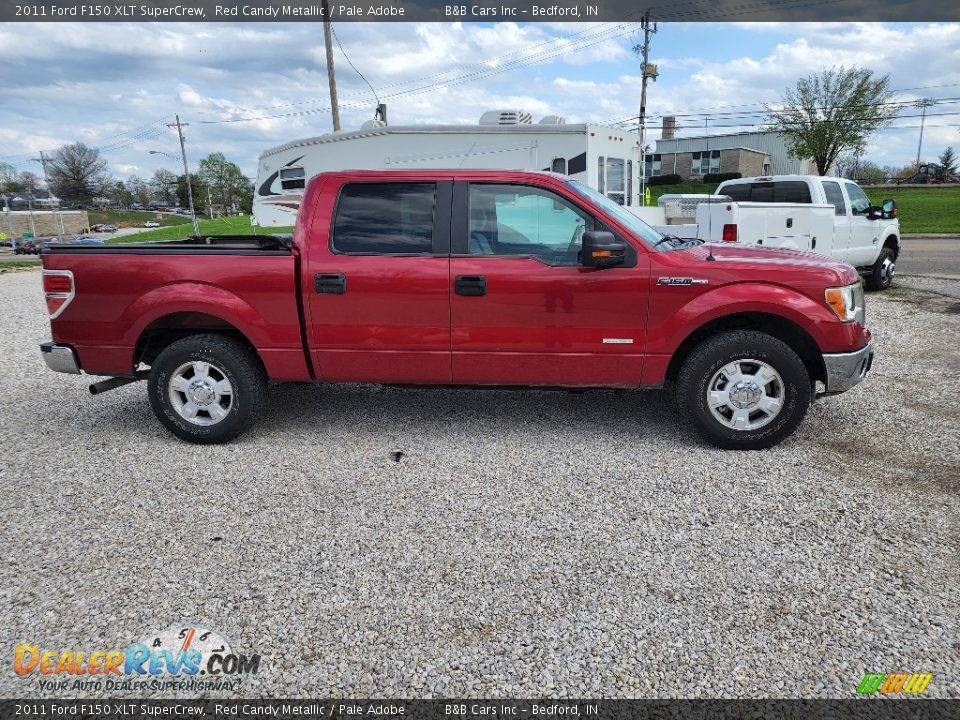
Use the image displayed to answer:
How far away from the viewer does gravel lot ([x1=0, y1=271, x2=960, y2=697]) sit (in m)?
2.39

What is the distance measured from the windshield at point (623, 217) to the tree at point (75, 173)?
366 feet

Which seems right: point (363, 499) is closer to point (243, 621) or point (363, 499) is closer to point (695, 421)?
point (243, 621)

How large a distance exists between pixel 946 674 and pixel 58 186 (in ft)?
386

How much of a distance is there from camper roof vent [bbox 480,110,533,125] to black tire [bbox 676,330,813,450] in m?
9.28

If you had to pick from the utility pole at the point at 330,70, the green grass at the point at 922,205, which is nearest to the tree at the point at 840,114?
the green grass at the point at 922,205

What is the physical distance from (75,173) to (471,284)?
116 meters

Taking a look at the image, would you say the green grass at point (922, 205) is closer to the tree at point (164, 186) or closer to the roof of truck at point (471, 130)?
the roof of truck at point (471, 130)

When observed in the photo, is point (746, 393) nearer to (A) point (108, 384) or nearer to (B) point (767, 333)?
(B) point (767, 333)

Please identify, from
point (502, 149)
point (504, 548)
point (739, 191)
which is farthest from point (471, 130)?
point (504, 548)

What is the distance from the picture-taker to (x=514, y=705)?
2.19m

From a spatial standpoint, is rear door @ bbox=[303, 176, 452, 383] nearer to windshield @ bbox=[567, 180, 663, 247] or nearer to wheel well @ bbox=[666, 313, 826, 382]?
windshield @ bbox=[567, 180, 663, 247]

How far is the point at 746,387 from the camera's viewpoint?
4.15 meters

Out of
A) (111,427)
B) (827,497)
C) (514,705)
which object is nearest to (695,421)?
(827,497)

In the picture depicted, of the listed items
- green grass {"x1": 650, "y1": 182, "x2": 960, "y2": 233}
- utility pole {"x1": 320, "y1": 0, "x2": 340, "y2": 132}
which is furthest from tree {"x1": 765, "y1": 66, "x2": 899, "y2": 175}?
utility pole {"x1": 320, "y1": 0, "x2": 340, "y2": 132}
